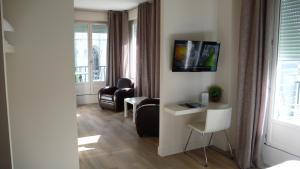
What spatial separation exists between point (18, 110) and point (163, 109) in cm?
193

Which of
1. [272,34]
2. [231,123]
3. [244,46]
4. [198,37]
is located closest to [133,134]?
[231,123]

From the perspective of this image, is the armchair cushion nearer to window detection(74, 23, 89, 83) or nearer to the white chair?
window detection(74, 23, 89, 83)

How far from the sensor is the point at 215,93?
3789mm

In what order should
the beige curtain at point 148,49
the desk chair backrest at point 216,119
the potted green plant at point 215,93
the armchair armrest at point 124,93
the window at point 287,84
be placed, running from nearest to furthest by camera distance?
the window at point 287,84
the desk chair backrest at point 216,119
the potted green plant at point 215,93
the beige curtain at point 148,49
the armchair armrest at point 124,93

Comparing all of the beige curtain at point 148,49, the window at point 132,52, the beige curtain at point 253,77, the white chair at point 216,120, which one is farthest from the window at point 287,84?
the window at point 132,52

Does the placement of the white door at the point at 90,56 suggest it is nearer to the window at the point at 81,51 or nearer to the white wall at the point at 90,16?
the window at the point at 81,51

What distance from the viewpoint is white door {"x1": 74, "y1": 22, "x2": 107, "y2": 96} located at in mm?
7027

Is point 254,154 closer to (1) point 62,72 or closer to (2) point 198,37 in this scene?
(2) point 198,37

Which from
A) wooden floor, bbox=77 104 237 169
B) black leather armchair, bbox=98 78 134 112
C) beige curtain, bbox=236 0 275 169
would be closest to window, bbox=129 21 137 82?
black leather armchair, bbox=98 78 134 112

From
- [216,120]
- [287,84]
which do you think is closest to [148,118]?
[216,120]

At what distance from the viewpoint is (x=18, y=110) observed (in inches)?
89.4

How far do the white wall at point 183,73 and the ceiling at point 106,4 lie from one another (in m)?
2.42

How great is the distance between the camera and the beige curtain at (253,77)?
10.2 feet

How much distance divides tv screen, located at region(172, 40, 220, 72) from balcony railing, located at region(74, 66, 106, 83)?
437 cm
